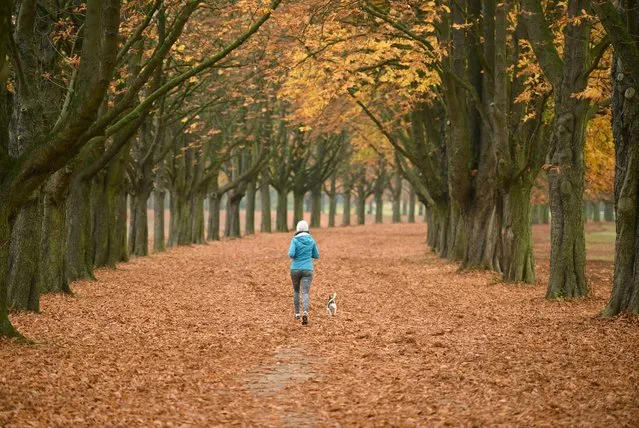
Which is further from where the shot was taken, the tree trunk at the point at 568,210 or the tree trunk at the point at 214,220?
the tree trunk at the point at 214,220

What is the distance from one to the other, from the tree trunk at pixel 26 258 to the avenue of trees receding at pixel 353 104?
0.03 meters

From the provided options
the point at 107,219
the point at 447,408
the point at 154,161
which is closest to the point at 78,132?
the point at 447,408

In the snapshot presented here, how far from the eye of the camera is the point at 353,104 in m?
37.3

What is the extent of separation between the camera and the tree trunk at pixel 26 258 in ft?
47.9

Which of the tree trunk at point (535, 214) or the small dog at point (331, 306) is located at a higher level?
the tree trunk at point (535, 214)

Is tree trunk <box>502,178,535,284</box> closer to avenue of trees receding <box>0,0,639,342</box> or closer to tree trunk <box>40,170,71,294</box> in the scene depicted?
avenue of trees receding <box>0,0,639,342</box>

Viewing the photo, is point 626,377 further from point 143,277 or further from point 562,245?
point 143,277

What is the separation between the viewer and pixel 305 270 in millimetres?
15188

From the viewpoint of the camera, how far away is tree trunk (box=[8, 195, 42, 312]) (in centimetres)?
1460

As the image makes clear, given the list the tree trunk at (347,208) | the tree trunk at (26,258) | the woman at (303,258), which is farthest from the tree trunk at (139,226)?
the tree trunk at (347,208)

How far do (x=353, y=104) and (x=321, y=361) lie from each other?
2677cm

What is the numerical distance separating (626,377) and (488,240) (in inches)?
652

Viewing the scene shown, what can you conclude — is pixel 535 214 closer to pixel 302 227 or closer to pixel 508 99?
pixel 508 99

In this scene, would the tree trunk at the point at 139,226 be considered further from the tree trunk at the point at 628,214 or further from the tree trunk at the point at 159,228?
the tree trunk at the point at 628,214
